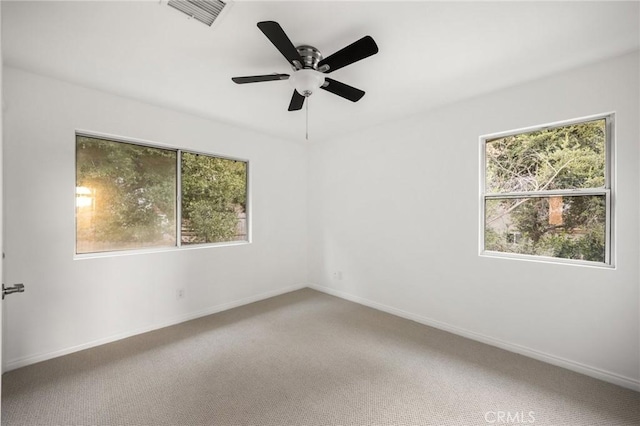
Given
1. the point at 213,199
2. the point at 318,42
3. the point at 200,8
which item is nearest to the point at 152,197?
the point at 213,199

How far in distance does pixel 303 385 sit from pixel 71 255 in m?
2.31

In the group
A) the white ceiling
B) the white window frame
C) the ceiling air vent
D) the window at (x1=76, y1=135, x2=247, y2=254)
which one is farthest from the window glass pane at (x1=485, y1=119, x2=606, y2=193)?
the window at (x1=76, y1=135, x2=247, y2=254)

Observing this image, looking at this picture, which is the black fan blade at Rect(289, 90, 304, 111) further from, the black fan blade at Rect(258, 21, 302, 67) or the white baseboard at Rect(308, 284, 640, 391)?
the white baseboard at Rect(308, 284, 640, 391)

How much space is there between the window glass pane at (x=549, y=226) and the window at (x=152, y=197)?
3003 mm

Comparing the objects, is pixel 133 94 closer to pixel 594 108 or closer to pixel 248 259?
pixel 248 259

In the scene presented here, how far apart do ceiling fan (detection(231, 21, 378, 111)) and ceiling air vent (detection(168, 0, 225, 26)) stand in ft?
1.20

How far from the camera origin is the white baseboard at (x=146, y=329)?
94.6 inches

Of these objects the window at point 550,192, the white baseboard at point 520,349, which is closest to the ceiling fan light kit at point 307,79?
the window at point 550,192

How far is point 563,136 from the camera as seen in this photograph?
252cm

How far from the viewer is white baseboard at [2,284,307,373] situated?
7.88 ft

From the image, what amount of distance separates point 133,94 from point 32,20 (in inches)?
39.7

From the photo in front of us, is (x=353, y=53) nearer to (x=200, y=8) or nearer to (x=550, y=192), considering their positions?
(x=200, y=8)

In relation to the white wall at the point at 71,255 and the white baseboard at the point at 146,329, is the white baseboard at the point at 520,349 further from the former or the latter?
the white wall at the point at 71,255

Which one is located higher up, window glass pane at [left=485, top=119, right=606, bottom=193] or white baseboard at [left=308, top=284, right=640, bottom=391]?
window glass pane at [left=485, top=119, right=606, bottom=193]
